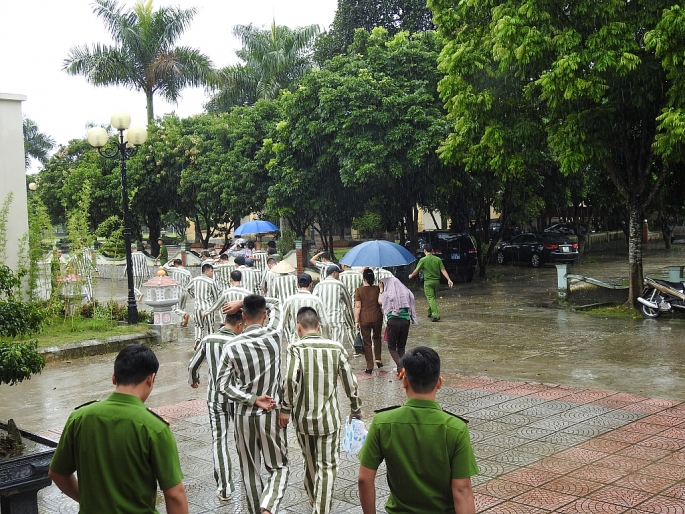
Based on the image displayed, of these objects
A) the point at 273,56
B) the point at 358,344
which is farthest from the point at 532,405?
the point at 273,56

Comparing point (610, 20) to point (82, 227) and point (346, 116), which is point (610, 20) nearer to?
point (346, 116)

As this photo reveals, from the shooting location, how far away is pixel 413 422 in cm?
358

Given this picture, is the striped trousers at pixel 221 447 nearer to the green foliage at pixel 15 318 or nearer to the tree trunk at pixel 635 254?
the green foliage at pixel 15 318

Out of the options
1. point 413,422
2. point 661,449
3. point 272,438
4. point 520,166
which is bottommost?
point 661,449

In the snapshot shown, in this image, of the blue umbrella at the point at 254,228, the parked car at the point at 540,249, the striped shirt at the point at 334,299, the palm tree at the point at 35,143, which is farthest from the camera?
the palm tree at the point at 35,143

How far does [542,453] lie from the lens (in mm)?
7289

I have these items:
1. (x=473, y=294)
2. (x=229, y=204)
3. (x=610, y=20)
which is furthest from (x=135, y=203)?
(x=610, y=20)

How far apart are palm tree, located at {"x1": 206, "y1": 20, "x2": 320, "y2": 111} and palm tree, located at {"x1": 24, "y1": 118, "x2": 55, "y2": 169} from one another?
47348 millimetres

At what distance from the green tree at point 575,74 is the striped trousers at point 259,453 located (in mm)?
10723

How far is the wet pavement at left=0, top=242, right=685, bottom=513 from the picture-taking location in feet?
20.8

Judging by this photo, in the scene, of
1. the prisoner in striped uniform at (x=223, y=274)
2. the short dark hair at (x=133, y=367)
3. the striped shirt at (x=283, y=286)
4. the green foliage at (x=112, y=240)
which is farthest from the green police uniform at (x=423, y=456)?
the green foliage at (x=112, y=240)

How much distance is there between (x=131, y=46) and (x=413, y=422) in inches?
1403

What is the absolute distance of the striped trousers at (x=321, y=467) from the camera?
5.55 m

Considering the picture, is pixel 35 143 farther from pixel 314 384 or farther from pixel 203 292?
pixel 314 384
